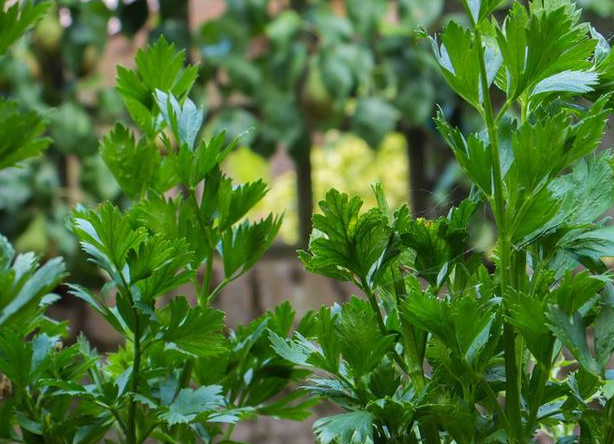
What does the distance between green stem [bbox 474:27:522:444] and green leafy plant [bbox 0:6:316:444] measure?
139mm

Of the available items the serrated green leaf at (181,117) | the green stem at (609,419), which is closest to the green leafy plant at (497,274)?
the green stem at (609,419)

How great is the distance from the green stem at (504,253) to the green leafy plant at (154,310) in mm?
139

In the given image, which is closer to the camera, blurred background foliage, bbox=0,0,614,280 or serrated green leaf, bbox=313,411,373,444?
serrated green leaf, bbox=313,411,373,444

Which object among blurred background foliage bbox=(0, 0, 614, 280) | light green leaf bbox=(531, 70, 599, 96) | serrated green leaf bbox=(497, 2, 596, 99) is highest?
blurred background foliage bbox=(0, 0, 614, 280)

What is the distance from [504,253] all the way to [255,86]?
4.72 ft

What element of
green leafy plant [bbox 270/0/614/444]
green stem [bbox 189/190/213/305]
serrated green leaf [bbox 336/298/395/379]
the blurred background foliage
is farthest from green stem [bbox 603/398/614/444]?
the blurred background foliage

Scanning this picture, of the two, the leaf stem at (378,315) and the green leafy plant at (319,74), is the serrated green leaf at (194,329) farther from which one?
the green leafy plant at (319,74)

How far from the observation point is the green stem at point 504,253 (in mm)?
404

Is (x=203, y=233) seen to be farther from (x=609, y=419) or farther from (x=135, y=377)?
(x=609, y=419)

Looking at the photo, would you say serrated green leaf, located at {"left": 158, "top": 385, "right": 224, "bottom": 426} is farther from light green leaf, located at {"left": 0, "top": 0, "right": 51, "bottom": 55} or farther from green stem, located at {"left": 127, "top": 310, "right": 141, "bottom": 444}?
light green leaf, located at {"left": 0, "top": 0, "right": 51, "bottom": 55}

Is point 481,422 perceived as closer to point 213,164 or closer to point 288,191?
point 213,164

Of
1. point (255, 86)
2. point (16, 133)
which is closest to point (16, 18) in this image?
point (16, 133)

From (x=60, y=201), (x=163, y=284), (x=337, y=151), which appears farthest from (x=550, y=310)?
(x=337, y=151)

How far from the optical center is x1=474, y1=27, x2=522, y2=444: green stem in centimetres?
40
